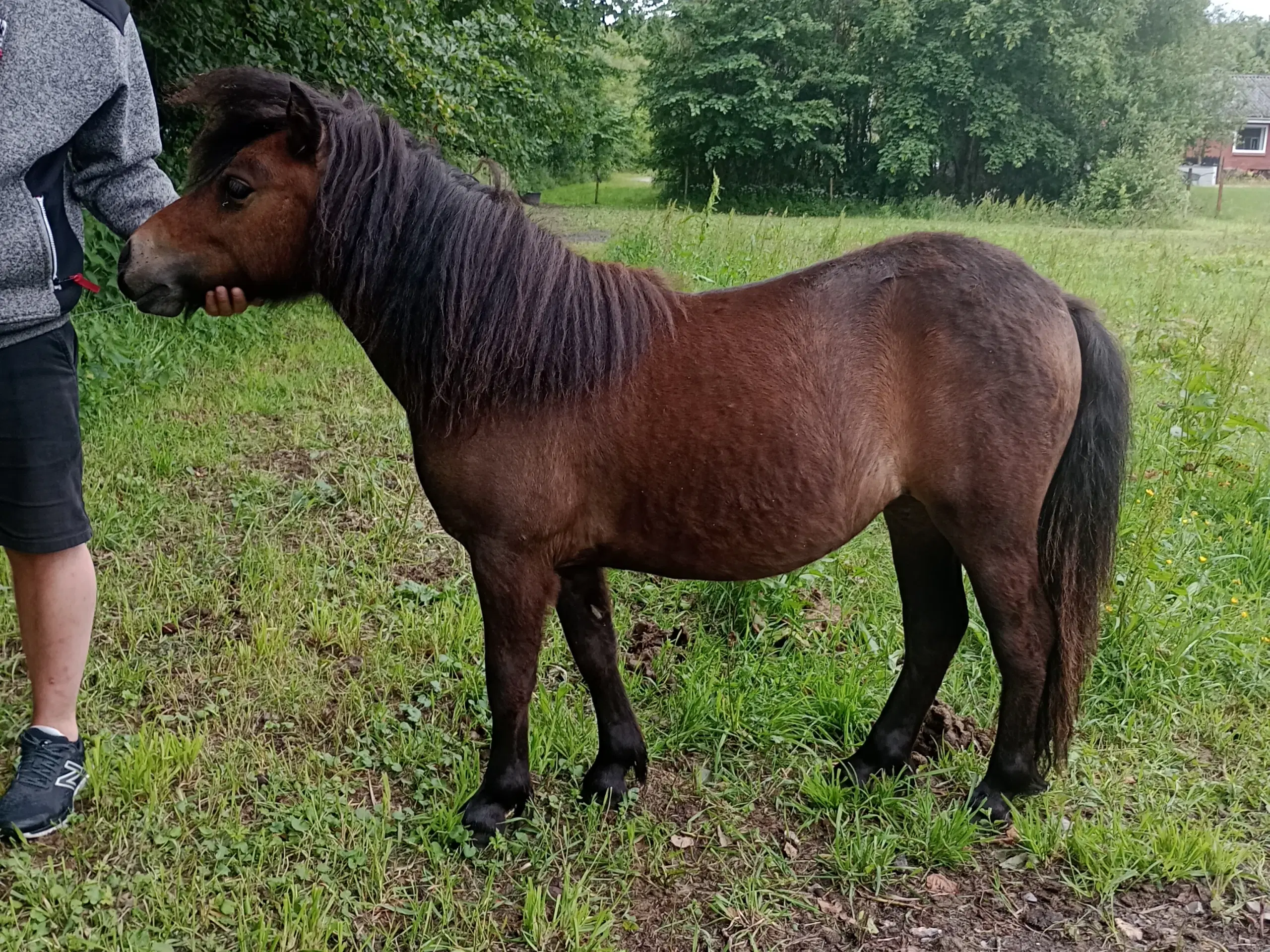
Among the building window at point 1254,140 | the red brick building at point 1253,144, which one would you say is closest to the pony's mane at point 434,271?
the red brick building at point 1253,144

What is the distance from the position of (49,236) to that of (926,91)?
97.1ft

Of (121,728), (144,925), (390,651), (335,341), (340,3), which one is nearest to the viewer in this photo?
(144,925)

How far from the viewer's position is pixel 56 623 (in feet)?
7.71

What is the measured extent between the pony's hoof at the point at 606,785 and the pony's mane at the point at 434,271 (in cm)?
121

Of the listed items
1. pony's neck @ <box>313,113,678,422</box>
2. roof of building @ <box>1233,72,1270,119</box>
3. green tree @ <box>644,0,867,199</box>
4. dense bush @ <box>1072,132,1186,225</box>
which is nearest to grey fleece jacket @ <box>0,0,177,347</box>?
pony's neck @ <box>313,113,678,422</box>

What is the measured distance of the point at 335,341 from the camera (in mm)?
7168

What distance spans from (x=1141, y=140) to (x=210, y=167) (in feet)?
97.9

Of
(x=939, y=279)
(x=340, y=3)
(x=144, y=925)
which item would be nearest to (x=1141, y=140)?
(x=340, y=3)

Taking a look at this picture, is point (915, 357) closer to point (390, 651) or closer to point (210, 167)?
point (210, 167)

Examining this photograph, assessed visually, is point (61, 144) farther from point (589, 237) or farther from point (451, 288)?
point (589, 237)

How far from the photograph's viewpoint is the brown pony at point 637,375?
6.86ft

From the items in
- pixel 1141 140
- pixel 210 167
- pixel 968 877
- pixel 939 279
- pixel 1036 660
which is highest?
pixel 1141 140

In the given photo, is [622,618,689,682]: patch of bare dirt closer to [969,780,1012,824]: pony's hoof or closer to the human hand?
[969,780,1012,824]: pony's hoof

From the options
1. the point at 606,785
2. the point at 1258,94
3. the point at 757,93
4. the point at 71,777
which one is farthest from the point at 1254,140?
the point at 71,777
